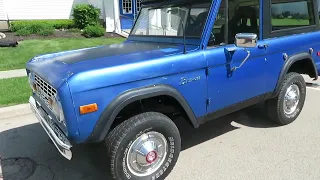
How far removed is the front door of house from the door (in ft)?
42.5

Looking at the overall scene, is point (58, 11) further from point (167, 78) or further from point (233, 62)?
point (167, 78)

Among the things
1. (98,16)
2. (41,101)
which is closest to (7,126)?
(41,101)

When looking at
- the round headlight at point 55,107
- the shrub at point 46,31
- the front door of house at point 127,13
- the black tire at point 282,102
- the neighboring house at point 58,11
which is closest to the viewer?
the round headlight at point 55,107

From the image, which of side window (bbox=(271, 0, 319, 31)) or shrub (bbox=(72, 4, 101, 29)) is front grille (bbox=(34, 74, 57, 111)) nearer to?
side window (bbox=(271, 0, 319, 31))

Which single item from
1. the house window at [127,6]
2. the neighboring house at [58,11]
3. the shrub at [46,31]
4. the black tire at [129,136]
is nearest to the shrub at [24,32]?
the shrub at [46,31]

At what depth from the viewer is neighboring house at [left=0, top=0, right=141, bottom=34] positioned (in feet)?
49.9

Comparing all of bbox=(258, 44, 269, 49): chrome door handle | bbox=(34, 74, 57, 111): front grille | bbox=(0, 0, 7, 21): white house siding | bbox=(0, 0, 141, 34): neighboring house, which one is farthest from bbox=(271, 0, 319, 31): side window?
bbox=(0, 0, 7, 21): white house siding

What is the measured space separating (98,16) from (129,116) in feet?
44.0

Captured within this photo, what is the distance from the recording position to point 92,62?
9.95 feet

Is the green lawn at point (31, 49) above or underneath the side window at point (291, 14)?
underneath

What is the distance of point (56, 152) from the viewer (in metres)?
4.05

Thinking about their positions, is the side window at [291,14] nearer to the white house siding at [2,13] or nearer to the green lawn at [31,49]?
the green lawn at [31,49]

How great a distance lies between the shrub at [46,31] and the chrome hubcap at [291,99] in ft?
38.6

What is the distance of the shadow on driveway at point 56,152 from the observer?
11.4 ft
